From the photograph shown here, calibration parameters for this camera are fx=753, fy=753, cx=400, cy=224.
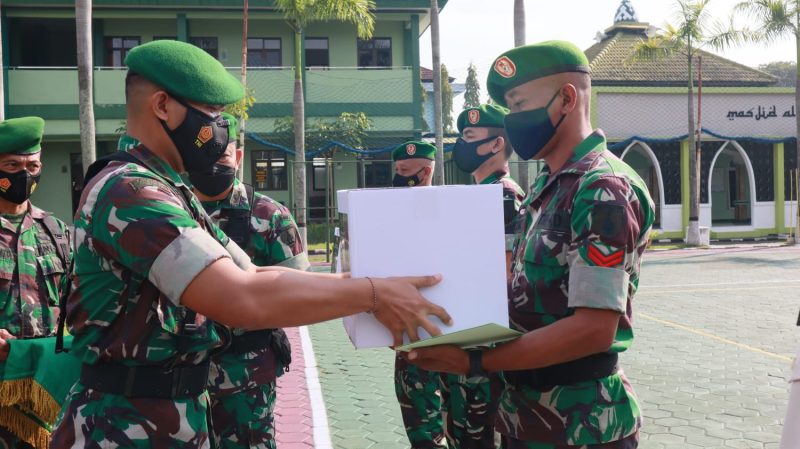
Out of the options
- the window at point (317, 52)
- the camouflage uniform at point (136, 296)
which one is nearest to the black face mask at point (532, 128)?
the camouflage uniform at point (136, 296)

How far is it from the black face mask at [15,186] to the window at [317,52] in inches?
895

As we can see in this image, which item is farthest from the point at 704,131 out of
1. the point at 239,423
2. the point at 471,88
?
the point at 471,88

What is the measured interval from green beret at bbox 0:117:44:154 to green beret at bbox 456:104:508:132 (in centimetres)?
246

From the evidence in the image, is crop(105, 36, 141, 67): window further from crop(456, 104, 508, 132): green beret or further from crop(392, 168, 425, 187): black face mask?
crop(456, 104, 508, 132): green beret

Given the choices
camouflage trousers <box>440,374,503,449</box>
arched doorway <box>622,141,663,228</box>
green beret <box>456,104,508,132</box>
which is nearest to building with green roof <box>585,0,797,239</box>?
arched doorway <box>622,141,663,228</box>

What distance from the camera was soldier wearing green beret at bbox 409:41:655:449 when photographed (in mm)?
2301

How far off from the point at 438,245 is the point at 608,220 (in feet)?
1.74

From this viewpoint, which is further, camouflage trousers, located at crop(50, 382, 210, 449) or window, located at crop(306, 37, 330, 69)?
window, located at crop(306, 37, 330, 69)

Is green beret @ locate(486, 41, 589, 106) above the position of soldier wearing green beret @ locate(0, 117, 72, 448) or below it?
above

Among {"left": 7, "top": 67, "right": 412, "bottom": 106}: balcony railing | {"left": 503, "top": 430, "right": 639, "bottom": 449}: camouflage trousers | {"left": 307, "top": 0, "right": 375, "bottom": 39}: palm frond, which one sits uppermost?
{"left": 307, "top": 0, "right": 375, "bottom": 39}: palm frond

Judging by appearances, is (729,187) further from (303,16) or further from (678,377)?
(678,377)

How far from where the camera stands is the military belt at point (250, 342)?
352 cm

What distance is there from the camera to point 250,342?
3.57 metres

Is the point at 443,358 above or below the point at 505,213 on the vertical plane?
below
